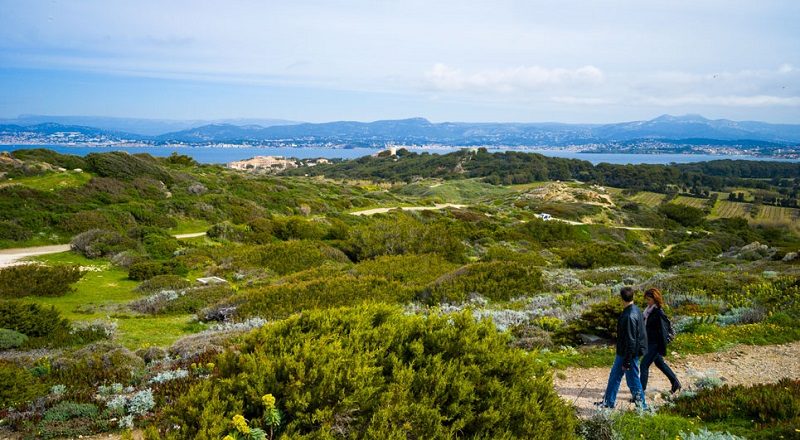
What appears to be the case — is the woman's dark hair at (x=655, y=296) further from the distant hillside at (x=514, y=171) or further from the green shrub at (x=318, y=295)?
the distant hillside at (x=514, y=171)

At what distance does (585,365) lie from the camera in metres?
8.49

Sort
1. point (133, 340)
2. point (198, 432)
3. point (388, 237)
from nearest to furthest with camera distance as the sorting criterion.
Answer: point (198, 432), point (133, 340), point (388, 237)

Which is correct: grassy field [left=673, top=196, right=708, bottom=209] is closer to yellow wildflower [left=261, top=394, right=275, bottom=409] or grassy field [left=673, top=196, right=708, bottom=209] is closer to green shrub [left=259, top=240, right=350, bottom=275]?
green shrub [left=259, top=240, right=350, bottom=275]

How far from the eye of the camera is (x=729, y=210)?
86750 mm

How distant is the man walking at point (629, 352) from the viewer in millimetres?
6480

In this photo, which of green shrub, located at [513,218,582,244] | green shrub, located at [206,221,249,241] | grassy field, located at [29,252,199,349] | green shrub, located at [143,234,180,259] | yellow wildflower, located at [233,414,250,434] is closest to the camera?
yellow wildflower, located at [233,414,250,434]

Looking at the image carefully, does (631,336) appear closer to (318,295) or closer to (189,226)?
(318,295)

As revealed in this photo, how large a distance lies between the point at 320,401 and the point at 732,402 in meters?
5.37

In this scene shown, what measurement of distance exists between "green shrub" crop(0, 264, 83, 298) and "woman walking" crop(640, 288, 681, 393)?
52.2 ft

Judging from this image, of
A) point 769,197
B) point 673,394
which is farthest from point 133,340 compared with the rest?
point 769,197

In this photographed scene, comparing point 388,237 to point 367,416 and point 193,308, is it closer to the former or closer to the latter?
point 193,308

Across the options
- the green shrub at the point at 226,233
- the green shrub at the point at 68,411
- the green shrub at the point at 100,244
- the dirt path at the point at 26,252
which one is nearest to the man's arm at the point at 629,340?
the green shrub at the point at 68,411

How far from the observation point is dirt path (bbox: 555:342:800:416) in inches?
284

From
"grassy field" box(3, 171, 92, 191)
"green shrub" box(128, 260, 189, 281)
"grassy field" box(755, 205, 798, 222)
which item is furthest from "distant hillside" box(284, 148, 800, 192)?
"green shrub" box(128, 260, 189, 281)
